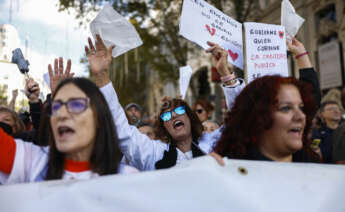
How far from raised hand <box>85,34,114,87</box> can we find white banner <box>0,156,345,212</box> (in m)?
0.83

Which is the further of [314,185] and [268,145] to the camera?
[268,145]

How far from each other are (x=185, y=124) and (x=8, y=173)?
1783mm

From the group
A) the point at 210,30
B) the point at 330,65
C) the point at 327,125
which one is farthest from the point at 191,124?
the point at 330,65

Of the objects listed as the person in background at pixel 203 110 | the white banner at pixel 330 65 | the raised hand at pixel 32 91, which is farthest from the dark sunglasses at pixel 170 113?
the white banner at pixel 330 65

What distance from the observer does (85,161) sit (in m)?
1.64

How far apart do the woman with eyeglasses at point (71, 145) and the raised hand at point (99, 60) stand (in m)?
0.45

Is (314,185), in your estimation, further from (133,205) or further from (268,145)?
(133,205)

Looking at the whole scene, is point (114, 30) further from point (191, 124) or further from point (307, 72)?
point (307, 72)

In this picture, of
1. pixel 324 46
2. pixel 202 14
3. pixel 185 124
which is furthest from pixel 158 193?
pixel 324 46

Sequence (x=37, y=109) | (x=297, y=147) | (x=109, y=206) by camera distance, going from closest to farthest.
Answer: (x=109, y=206), (x=297, y=147), (x=37, y=109)

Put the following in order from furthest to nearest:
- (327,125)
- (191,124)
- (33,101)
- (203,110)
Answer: (203,110)
(327,125)
(191,124)
(33,101)

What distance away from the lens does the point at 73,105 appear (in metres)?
1.58

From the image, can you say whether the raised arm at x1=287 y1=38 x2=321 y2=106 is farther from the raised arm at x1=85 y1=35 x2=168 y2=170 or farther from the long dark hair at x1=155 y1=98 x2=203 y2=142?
the raised arm at x1=85 y1=35 x2=168 y2=170

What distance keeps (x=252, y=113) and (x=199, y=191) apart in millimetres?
608
